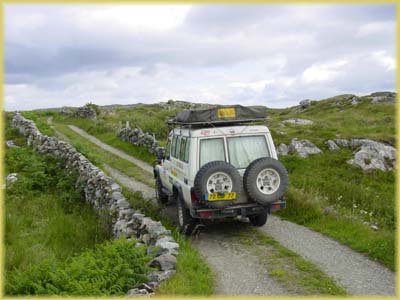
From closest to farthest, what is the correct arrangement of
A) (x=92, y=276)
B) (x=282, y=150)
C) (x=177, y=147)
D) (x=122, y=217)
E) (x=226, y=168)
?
(x=92, y=276)
(x=226, y=168)
(x=122, y=217)
(x=177, y=147)
(x=282, y=150)

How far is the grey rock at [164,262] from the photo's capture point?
7.36m

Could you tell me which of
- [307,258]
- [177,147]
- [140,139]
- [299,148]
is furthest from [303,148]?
[307,258]

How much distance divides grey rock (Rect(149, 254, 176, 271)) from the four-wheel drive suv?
6.42ft

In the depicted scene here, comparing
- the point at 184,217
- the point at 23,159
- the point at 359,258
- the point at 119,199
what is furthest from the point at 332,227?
the point at 23,159

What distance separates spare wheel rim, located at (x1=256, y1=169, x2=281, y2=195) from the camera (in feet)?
30.8

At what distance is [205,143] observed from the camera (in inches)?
389

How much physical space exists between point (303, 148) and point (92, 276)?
19.6 m

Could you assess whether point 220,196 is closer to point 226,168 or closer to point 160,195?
point 226,168

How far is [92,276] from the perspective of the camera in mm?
7020

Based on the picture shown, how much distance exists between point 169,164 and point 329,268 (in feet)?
17.8

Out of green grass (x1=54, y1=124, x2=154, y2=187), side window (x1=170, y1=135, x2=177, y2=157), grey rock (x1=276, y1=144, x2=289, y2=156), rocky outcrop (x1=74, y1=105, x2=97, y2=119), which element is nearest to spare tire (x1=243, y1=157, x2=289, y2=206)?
side window (x1=170, y1=135, x2=177, y2=157)

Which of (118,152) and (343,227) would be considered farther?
(118,152)

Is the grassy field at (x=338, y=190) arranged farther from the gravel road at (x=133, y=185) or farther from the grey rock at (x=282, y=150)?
the gravel road at (x=133, y=185)

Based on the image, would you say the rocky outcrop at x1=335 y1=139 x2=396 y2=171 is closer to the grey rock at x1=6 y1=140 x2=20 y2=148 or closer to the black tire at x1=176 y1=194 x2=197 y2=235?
the black tire at x1=176 y1=194 x2=197 y2=235
